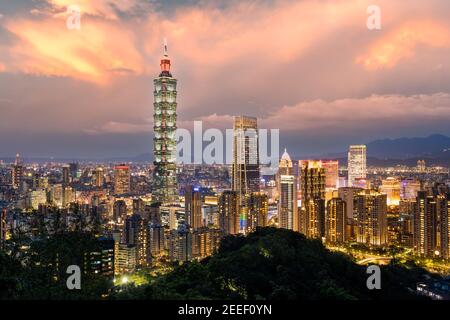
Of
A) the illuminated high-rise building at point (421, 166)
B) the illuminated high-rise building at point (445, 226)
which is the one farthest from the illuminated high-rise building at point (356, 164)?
the illuminated high-rise building at point (445, 226)

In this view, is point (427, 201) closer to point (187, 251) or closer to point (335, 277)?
point (187, 251)

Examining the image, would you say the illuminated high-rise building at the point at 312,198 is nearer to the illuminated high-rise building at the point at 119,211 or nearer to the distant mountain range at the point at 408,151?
the distant mountain range at the point at 408,151

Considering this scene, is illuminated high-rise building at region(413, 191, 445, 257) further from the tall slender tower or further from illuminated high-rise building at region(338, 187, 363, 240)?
the tall slender tower

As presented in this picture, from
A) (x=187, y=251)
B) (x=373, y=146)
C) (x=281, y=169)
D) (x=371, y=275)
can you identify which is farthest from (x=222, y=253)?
(x=373, y=146)

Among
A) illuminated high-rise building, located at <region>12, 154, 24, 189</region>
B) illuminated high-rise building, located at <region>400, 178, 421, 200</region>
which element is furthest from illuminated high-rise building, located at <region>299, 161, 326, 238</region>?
illuminated high-rise building, located at <region>12, 154, 24, 189</region>

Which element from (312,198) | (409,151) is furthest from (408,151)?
(312,198)
